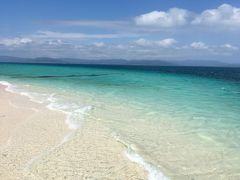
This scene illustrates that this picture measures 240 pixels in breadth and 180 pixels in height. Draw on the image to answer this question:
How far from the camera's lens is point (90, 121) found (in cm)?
1263

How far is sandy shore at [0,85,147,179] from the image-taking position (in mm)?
6996

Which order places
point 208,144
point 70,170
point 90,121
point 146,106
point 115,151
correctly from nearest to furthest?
1. point 70,170
2. point 115,151
3. point 208,144
4. point 90,121
5. point 146,106

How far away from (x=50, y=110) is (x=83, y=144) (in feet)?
20.4

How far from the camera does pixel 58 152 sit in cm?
840

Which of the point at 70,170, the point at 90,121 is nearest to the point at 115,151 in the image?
the point at 70,170

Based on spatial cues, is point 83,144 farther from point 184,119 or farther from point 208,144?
point 184,119

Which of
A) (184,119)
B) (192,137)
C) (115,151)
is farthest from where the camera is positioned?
(184,119)

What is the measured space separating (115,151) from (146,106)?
882cm

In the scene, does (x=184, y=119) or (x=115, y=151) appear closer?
(x=115, y=151)

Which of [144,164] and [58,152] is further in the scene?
[58,152]

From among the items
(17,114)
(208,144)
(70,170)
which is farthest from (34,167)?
(17,114)

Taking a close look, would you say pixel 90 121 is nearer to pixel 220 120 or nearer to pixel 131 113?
pixel 131 113

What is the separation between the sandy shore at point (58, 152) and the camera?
6996 mm

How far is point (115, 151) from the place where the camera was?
28.5 ft
